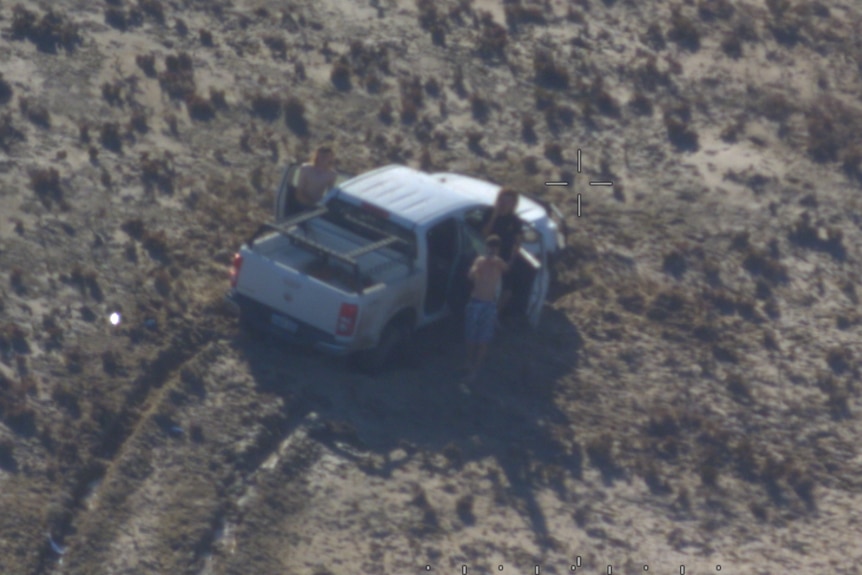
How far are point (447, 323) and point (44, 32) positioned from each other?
953cm

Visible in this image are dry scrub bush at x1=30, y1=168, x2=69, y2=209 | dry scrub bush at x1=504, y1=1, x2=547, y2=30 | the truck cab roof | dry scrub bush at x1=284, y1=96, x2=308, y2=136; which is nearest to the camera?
the truck cab roof

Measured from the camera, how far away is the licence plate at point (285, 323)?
13.5 m

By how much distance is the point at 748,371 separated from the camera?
50.7ft

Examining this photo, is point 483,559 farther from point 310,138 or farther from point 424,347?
point 310,138

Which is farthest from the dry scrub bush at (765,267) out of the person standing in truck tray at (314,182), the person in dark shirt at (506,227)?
the person standing in truck tray at (314,182)

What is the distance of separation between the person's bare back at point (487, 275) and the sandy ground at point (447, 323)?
1035 millimetres

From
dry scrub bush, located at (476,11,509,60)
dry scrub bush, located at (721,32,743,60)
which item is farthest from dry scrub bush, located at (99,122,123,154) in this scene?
dry scrub bush, located at (721,32,743,60)

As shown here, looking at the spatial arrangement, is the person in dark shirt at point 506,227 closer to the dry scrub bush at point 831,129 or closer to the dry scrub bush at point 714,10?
the dry scrub bush at point 831,129

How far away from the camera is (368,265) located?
13945 millimetres

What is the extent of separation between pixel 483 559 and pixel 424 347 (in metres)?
3.60

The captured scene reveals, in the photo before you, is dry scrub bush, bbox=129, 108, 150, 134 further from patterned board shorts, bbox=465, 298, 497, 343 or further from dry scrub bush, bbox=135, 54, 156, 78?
patterned board shorts, bbox=465, 298, 497, 343

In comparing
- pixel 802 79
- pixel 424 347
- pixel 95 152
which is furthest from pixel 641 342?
pixel 802 79

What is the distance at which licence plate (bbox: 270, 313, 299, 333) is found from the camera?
13.5 meters

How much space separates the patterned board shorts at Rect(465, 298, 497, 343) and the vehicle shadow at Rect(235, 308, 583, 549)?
21.9 inches
